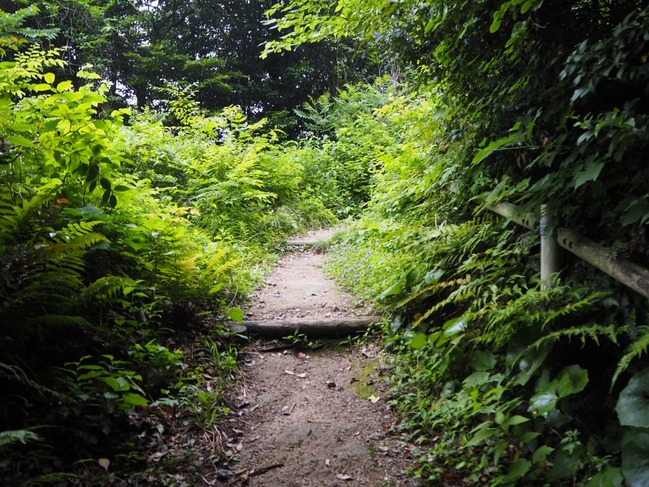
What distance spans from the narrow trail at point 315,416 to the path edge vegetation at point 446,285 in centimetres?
22

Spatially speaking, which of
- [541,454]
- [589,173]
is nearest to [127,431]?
[541,454]

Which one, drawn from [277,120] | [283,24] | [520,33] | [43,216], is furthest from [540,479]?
[277,120]

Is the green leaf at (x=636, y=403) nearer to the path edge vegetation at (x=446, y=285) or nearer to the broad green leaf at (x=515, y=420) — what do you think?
the path edge vegetation at (x=446, y=285)

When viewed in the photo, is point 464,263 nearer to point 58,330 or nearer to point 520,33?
point 520,33

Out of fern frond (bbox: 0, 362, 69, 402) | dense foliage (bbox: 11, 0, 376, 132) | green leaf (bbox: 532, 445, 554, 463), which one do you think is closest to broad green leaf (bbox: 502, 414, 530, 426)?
green leaf (bbox: 532, 445, 554, 463)

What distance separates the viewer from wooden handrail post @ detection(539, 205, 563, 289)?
9.14 ft

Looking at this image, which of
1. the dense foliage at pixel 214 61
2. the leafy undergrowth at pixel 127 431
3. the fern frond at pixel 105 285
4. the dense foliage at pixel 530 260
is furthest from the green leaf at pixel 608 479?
the dense foliage at pixel 214 61

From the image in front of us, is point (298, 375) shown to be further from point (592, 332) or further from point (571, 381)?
point (592, 332)

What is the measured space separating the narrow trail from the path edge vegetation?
0.22 meters

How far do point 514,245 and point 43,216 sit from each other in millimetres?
3696

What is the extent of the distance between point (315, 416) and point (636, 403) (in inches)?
92.5

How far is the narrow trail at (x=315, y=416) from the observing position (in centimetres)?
289

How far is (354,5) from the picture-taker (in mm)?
4691

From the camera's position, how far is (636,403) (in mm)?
1989
